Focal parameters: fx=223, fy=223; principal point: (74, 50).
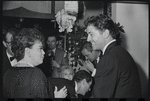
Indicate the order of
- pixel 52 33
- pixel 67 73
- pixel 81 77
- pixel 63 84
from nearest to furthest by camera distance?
pixel 63 84 → pixel 81 77 → pixel 67 73 → pixel 52 33

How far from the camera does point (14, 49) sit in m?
1.36

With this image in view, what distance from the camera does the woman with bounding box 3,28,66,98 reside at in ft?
4.15

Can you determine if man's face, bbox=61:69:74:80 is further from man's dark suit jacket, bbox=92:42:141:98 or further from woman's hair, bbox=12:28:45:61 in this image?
woman's hair, bbox=12:28:45:61

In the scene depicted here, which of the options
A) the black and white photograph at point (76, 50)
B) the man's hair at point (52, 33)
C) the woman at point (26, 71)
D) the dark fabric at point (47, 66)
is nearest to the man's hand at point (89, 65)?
the black and white photograph at point (76, 50)

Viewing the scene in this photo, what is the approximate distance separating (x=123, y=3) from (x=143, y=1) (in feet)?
1.12

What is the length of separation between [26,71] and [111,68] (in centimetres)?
54

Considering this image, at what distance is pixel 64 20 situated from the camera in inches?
140

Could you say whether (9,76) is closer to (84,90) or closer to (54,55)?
(84,90)

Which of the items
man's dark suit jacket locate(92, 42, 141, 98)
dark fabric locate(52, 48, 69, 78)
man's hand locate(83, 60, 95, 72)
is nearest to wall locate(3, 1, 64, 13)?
dark fabric locate(52, 48, 69, 78)

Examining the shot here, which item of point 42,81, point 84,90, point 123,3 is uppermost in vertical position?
point 123,3

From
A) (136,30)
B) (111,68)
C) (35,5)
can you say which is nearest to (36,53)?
(111,68)

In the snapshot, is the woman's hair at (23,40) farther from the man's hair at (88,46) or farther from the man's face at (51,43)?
the man's face at (51,43)

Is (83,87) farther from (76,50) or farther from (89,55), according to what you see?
(76,50)

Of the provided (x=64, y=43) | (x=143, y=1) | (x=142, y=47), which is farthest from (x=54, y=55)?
(x=143, y=1)
